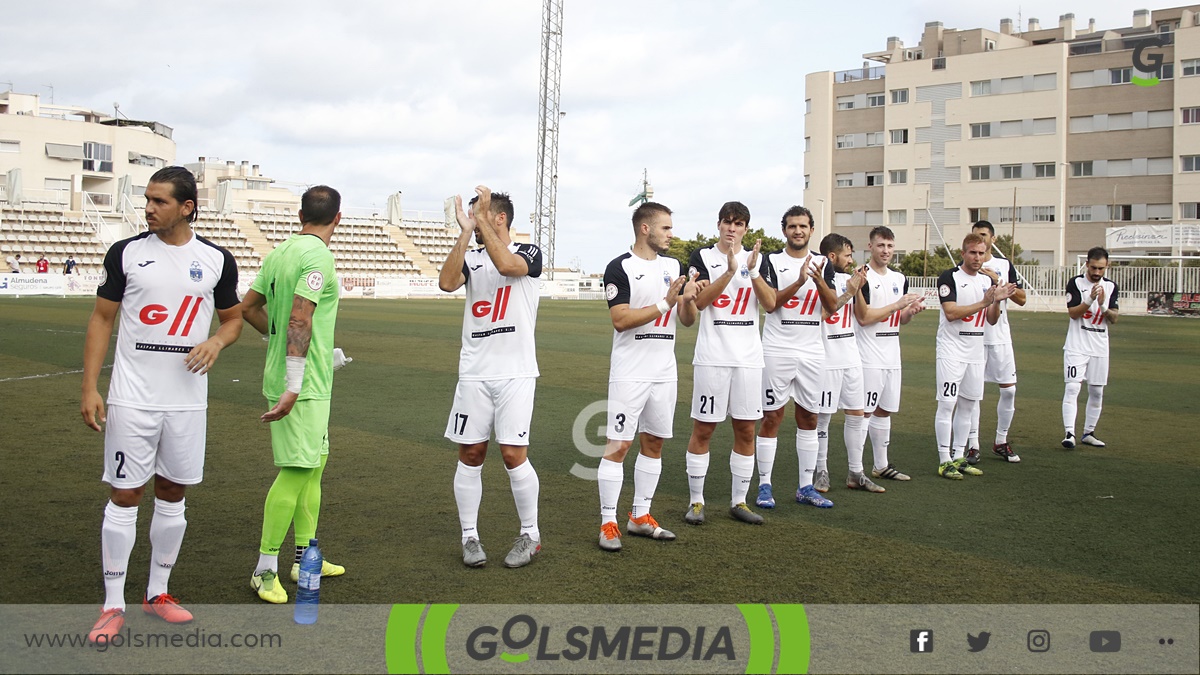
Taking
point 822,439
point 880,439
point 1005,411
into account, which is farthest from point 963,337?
point 822,439

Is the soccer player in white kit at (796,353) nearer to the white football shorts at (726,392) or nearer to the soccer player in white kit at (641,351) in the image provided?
the white football shorts at (726,392)

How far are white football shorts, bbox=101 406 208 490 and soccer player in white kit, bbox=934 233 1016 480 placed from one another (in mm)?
6642

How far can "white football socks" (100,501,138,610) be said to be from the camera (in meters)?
4.59

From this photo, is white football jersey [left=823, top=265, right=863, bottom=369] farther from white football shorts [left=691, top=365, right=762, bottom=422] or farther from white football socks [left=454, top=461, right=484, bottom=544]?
white football socks [left=454, top=461, right=484, bottom=544]

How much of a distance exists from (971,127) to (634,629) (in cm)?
7431

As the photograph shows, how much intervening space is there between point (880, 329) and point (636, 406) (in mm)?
3287

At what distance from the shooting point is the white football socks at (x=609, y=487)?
6.24 metres

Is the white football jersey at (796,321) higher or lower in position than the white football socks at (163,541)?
higher

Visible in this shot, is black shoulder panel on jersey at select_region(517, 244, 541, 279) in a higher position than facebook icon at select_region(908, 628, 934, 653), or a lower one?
higher

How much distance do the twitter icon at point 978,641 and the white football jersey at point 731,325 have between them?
267 centimetres

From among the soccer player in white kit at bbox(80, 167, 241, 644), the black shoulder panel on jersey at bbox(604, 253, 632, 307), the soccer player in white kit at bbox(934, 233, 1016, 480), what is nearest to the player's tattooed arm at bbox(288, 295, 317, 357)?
the soccer player in white kit at bbox(80, 167, 241, 644)

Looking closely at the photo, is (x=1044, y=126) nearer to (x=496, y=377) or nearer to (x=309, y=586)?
(x=496, y=377)

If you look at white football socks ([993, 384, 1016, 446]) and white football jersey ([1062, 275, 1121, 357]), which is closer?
white football socks ([993, 384, 1016, 446])

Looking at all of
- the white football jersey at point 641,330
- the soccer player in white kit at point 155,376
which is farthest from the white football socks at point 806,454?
the soccer player in white kit at point 155,376
